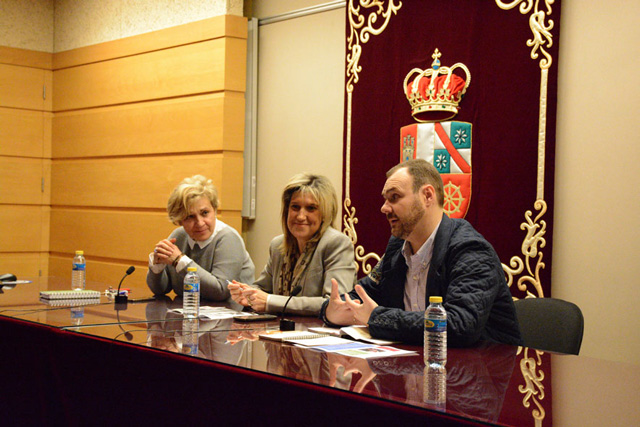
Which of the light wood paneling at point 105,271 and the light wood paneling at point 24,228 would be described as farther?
the light wood paneling at point 24,228

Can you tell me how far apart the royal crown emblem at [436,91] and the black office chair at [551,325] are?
1.49 meters

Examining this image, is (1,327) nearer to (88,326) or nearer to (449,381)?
(88,326)

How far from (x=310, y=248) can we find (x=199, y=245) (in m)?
0.78

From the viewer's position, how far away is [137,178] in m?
5.75

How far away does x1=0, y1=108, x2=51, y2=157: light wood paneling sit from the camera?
257 inches

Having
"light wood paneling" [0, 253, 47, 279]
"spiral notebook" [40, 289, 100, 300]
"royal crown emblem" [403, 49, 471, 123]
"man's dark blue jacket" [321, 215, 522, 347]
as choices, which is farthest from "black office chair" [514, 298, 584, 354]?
"light wood paneling" [0, 253, 47, 279]

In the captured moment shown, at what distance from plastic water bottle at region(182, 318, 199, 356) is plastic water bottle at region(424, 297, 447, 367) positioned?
2.20 feet

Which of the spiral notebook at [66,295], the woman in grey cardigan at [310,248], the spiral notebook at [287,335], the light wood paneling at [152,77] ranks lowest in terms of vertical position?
the spiral notebook at [66,295]

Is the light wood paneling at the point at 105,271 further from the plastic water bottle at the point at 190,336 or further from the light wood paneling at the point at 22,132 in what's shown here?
the plastic water bottle at the point at 190,336

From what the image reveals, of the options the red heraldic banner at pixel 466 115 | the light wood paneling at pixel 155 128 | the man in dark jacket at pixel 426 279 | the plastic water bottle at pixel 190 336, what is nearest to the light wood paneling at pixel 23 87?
the light wood paneling at pixel 155 128

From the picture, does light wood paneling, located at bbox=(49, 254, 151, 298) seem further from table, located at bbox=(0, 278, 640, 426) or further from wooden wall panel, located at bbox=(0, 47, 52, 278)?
table, located at bbox=(0, 278, 640, 426)

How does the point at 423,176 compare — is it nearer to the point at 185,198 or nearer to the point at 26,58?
the point at 185,198

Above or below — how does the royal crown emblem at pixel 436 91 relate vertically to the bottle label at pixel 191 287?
above

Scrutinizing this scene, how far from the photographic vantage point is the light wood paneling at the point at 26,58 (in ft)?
21.2
